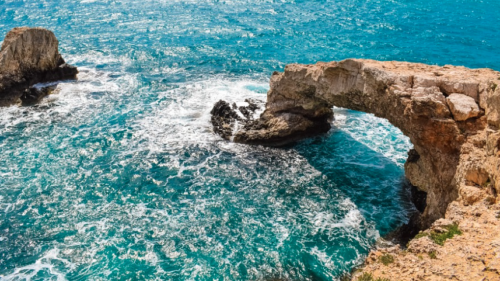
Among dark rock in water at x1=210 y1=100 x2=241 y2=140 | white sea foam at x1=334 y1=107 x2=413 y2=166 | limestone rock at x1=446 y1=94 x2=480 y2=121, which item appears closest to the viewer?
limestone rock at x1=446 y1=94 x2=480 y2=121

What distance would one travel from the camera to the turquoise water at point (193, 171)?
1883 centimetres

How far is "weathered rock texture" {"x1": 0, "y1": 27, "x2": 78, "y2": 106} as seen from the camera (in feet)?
119

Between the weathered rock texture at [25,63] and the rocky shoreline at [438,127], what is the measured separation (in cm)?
2831

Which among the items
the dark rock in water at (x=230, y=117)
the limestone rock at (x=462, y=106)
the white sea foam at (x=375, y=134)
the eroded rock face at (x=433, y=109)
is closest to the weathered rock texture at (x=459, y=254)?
the eroded rock face at (x=433, y=109)

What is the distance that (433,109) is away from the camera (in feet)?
56.1

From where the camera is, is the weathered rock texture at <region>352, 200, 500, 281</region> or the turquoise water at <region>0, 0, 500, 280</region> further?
the turquoise water at <region>0, 0, 500, 280</region>

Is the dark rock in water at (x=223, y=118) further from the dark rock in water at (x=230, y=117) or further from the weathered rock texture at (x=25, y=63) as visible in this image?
the weathered rock texture at (x=25, y=63)

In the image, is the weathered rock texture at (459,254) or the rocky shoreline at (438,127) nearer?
the weathered rock texture at (459,254)

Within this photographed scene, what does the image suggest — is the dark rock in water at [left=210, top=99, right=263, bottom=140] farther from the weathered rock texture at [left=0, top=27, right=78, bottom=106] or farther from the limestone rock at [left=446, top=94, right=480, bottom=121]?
the weathered rock texture at [left=0, top=27, right=78, bottom=106]

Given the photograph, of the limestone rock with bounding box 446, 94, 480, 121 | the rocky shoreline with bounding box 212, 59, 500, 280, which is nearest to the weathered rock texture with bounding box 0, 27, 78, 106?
the rocky shoreline with bounding box 212, 59, 500, 280

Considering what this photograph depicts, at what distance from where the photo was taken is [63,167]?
86.2 feet

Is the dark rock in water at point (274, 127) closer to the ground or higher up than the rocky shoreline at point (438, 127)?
closer to the ground

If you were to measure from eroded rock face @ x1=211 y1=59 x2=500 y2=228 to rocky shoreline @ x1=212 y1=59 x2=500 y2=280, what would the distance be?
4 centimetres

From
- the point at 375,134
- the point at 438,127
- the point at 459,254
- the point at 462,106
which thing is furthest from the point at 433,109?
the point at 375,134
